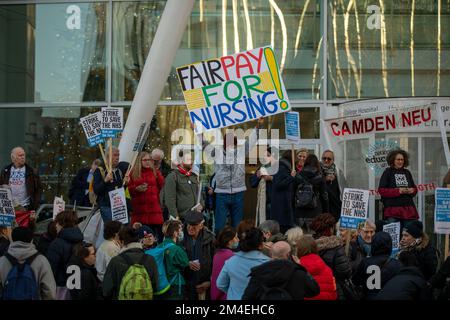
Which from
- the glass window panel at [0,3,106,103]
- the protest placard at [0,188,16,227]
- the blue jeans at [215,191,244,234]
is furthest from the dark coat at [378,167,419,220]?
the glass window panel at [0,3,106,103]

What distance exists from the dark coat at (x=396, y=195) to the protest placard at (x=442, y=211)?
4.09ft

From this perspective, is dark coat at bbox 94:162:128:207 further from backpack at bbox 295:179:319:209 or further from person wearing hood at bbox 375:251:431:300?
person wearing hood at bbox 375:251:431:300

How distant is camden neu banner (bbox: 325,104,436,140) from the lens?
57.8 ft

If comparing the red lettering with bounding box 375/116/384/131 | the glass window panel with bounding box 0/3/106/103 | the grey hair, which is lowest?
the grey hair

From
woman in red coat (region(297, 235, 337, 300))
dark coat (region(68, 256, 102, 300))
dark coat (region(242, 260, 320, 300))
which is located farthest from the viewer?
dark coat (region(68, 256, 102, 300))

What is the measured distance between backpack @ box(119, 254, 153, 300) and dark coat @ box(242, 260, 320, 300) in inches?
67.2

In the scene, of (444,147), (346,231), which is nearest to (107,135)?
(346,231)

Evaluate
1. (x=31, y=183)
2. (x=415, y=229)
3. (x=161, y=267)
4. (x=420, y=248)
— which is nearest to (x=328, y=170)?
(x=415, y=229)

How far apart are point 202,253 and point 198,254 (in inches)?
2.2

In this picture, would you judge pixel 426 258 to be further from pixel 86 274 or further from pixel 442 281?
pixel 86 274

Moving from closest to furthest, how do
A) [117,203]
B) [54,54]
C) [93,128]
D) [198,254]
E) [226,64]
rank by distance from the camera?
[198,254] < [117,203] < [226,64] < [93,128] < [54,54]

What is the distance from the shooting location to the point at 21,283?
38.1ft

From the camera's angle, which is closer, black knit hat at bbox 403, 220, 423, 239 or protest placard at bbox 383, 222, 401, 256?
black knit hat at bbox 403, 220, 423, 239

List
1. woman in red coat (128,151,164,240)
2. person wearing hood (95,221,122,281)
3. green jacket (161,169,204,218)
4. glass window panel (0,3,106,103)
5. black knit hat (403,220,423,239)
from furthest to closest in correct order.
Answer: glass window panel (0,3,106,103) → green jacket (161,169,204,218) → woman in red coat (128,151,164,240) → black knit hat (403,220,423,239) → person wearing hood (95,221,122,281)
